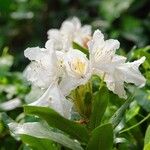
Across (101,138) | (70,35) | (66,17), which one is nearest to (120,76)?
(101,138)

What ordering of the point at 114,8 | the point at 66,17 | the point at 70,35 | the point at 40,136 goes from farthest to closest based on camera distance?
the point at 66,17
the point at 114,8
the point at 70,35
the point at 40,136

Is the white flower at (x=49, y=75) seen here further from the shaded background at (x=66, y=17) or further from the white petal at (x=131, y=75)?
the shaded background at (x=66, y=17)

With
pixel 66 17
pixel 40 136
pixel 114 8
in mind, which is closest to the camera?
pixel 40 136

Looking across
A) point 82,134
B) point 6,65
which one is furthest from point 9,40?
point 82,134

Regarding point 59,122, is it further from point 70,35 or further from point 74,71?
point 70,35

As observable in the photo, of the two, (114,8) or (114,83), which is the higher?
(114,8)

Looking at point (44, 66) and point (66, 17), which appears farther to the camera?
point (66, 17)

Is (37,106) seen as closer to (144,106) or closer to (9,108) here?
(144,106)

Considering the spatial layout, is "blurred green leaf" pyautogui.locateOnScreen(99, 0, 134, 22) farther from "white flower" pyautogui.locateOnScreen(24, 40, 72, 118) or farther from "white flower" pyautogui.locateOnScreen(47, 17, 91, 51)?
"white flower" pyautogui.locateOnScreen(24, 40, 72, 118)
